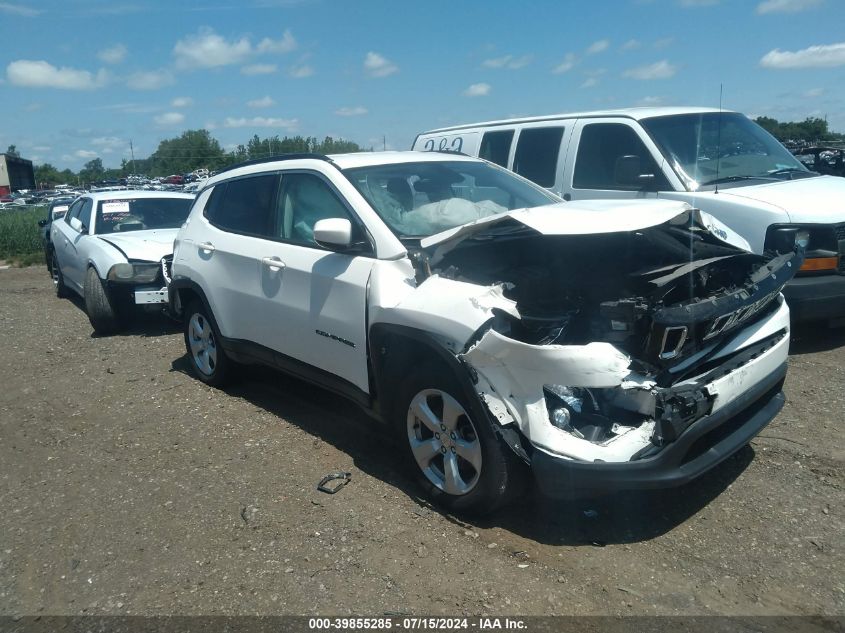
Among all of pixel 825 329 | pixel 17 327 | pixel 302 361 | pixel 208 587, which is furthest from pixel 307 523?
pixel 17 327

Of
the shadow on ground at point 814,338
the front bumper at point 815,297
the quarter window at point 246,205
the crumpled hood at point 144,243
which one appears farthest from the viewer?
the crumpled hood at point 144,243

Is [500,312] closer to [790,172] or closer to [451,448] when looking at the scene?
[451,448]

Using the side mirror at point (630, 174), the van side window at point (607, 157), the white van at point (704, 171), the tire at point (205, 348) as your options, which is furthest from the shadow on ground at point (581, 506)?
the van side window at point (607, 157)

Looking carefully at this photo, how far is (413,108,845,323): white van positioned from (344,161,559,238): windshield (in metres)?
1.87

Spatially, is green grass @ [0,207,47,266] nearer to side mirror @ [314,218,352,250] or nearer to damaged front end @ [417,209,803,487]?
side mirror @ [314,218,352,250]

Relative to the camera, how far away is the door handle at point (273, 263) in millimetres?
4871

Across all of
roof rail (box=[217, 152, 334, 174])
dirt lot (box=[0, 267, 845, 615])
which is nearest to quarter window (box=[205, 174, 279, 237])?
roof rail (box=[217, 152, 334, 174])

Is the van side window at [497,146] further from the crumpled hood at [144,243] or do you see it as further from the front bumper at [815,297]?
the crumpled hood at [144,243]

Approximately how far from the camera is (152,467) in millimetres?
4730

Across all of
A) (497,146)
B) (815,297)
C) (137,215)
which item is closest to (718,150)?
(815,297)

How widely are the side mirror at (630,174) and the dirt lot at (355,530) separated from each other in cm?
219

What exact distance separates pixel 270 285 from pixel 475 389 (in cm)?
216

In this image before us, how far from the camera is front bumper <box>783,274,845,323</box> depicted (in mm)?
5691

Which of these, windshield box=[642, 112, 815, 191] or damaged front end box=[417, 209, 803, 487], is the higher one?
windshield box=[642, 112, 815, 191]
